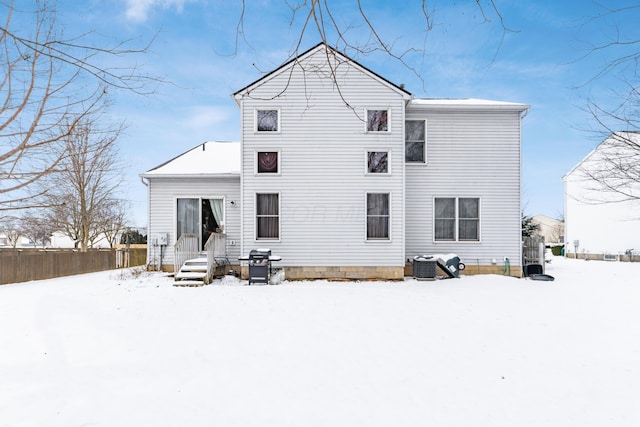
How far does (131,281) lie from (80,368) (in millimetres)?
9317

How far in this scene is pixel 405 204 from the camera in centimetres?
1398

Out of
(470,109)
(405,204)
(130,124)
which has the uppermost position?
(470,109)

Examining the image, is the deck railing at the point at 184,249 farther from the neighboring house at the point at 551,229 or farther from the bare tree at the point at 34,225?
the neighboring house at the point at 551,229

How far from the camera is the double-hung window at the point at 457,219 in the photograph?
14125mm

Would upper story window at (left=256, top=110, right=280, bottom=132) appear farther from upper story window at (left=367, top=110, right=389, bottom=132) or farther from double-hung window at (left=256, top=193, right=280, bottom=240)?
upper story window at (left=367, top=110, right=389, bottom=132)

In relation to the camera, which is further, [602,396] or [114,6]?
[602,396]

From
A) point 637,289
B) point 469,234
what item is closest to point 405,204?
point 469,234

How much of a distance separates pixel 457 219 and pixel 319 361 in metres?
10.4

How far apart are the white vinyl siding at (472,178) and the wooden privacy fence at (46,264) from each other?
14.6 metres

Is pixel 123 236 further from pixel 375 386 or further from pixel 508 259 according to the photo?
pixel 375 386

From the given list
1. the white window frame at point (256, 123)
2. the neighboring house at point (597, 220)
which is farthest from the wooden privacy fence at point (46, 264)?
the neighboring house at point (597, 220)

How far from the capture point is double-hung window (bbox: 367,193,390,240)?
13195mm

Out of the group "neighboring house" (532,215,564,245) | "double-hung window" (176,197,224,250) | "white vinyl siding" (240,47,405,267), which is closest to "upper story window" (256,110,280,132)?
"white vinyl siding" (240,47,405,267)

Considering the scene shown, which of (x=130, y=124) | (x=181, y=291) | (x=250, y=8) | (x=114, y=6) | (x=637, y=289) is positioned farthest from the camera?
(x=637, y=289)
